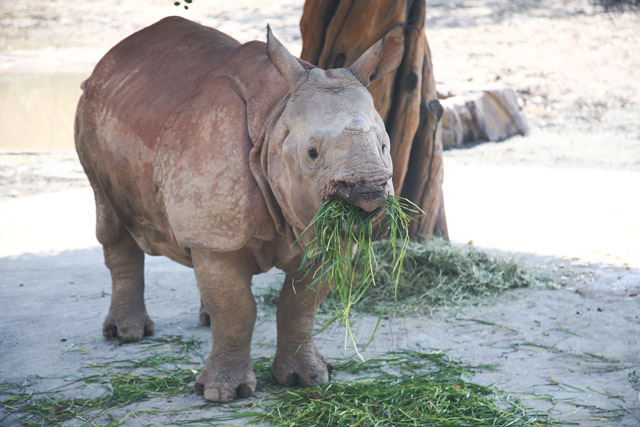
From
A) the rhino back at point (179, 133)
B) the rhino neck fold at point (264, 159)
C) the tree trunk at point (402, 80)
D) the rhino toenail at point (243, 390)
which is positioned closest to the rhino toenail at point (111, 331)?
the rhino back at point (179, 133)

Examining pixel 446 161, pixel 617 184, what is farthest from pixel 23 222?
pixel 617 184

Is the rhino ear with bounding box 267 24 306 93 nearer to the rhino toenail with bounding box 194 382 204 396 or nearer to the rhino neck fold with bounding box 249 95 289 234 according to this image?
the rhino neck fold with bounding box 249 95 289 234

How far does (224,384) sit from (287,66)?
1.72 metres

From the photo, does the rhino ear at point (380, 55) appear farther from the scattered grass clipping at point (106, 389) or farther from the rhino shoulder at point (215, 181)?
the scattered grass clipping at point (106, 389)

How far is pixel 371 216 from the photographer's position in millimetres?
3445

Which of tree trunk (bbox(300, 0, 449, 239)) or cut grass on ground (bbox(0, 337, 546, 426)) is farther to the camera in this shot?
tree trunk (bbox(300, 0, 449, 239))

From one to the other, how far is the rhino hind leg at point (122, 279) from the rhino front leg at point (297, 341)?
4.04ft

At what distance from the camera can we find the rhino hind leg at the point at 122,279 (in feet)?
17.0

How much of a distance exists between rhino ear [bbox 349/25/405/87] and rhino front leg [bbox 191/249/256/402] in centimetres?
A: 113

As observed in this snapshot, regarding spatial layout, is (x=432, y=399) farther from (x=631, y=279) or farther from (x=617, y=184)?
(x=617, y=184)

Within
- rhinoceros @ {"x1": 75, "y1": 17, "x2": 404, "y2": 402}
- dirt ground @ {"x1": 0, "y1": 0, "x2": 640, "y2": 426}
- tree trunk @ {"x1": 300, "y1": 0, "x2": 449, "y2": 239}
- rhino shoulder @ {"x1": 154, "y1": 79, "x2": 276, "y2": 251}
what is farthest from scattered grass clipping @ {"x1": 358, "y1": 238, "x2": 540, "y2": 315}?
rhino shoulder @ {"x1": 154, "y1": 79, "x2": 276, "y2": 251}

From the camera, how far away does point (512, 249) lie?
288 inches

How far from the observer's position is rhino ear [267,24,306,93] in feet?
12.4

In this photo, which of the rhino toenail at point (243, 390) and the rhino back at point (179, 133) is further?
the rhino toenail at point (243, 390)
